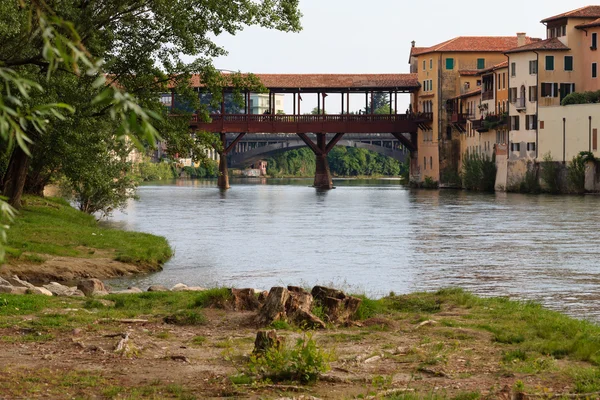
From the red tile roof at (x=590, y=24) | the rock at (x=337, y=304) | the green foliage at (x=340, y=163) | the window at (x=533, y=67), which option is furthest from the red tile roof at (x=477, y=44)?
the rock at (x=337, y=304)

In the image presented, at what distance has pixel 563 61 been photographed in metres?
71.2

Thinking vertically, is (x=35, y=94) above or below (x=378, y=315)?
above

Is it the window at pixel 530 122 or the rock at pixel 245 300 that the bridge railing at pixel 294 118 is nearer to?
the window at pixel 530 122

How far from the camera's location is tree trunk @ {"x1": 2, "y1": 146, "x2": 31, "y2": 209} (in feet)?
85.2

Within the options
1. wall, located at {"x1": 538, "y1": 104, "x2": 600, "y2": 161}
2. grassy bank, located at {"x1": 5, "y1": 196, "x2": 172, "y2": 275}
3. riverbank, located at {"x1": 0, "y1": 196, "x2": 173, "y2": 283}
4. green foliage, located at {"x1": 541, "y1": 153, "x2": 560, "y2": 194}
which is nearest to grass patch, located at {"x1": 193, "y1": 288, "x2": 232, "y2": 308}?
riverbank, located at {"x1": 0, "y1": 196, "x2": 173, "y2": 283}

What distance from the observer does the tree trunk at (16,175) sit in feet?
85.2

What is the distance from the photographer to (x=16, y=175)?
26.2 metres

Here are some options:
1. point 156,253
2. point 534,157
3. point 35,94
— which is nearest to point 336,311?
point 35,94

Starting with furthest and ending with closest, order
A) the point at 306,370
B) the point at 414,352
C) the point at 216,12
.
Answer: the point at 216,12, the point at 414,352, the point at 306,370

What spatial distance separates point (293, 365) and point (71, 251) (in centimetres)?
1545

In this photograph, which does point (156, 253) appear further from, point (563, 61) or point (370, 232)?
point (563, 61)

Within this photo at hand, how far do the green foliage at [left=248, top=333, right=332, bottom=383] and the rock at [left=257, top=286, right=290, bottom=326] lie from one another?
3148 millimetres

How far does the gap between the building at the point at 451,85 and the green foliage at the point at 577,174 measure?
2047cm

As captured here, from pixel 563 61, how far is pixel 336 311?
62.0 meters
